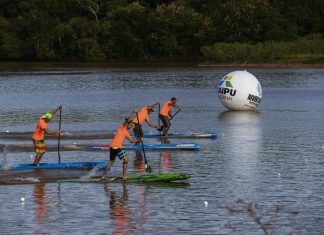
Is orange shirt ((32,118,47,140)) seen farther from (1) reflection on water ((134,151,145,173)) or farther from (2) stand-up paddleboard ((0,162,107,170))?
(1) reflection on water ((134,151,145,173))

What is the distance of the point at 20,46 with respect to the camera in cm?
15675

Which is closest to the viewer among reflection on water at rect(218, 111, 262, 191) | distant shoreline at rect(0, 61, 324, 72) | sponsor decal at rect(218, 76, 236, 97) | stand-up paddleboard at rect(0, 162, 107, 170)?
stand-up paddleboard at rect(0, 162, 107, 170)

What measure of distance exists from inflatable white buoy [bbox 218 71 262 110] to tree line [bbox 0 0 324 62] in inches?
3151

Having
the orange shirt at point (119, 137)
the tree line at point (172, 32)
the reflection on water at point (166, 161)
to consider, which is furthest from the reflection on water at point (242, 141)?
the tree line at point (172, 32)

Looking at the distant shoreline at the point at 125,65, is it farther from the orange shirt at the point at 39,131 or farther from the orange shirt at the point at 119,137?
the orange shirt at the point at 119,137

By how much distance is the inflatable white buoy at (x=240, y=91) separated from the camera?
56062 millimetres

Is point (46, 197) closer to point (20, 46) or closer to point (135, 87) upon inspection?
point (135, 87)

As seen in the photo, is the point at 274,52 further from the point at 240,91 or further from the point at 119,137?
the point at 119,137

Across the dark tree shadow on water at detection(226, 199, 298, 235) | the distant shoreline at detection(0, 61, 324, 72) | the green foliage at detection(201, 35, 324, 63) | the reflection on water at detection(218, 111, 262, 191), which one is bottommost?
the distant shoreline at detection(0, 61, 324, 72)

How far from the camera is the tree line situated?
465 feet

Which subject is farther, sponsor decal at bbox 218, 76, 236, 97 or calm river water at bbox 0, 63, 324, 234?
sponsor decal at bbox 218, 76, 236, 97

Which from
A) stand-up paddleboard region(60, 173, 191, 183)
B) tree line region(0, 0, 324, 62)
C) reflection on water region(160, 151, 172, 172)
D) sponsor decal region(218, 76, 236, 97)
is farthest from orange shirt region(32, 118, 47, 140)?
tree line region(0, 0, 324, 62)

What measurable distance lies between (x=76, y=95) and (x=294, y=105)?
2125 cm

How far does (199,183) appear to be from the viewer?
3070 centimetres
